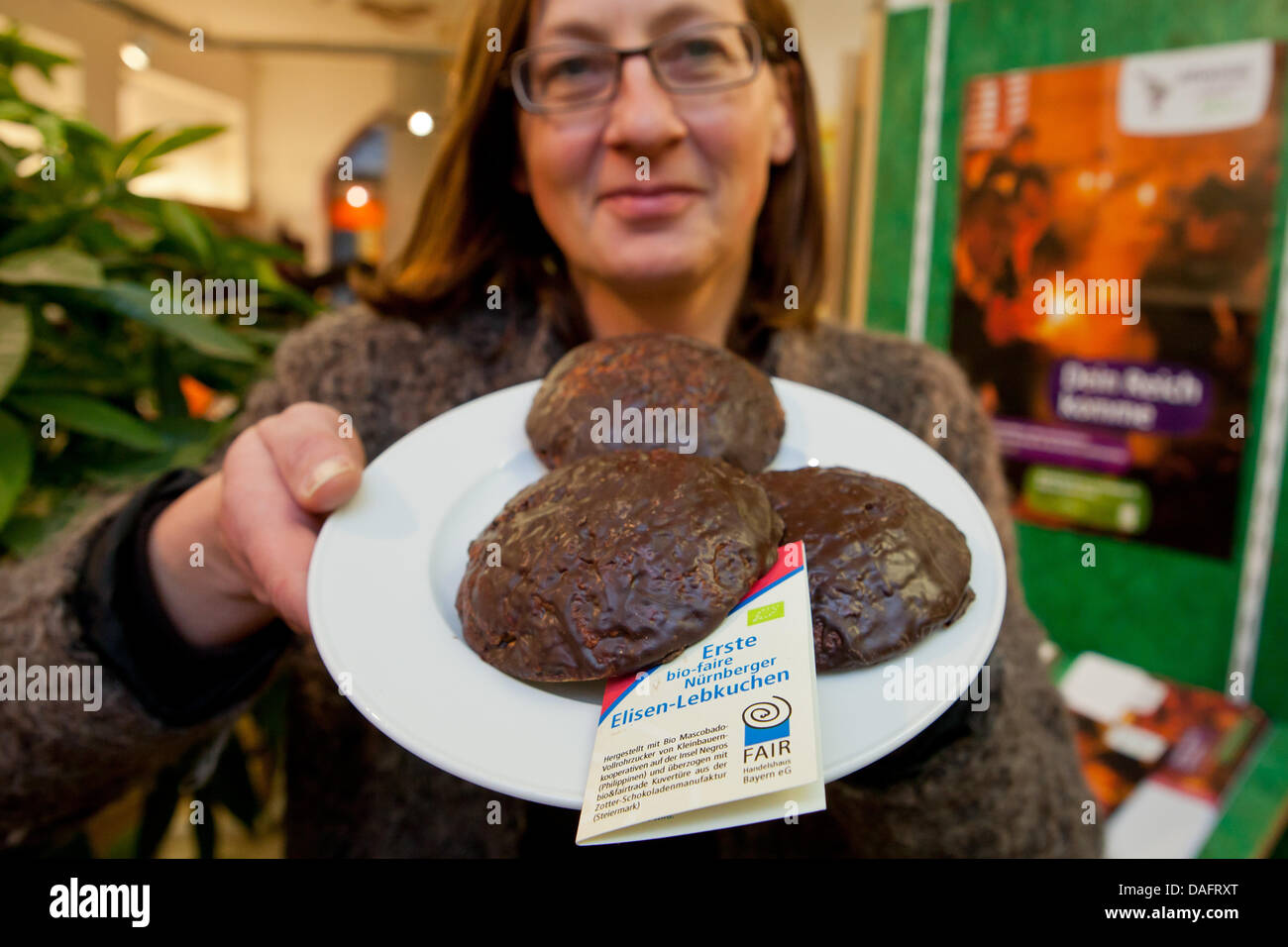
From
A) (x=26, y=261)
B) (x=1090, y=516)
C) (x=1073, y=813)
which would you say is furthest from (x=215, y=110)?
(x=1073, y=813)

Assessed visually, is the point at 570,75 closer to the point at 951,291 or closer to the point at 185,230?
the point at 185,230

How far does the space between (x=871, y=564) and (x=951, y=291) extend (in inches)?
73.4

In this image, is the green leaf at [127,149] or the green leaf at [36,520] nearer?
the green leaf at [36,520]

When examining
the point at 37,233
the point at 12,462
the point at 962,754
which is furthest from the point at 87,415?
the point at 962,754

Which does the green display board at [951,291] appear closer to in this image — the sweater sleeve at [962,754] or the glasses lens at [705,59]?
the sweater sleeve at [962,754]

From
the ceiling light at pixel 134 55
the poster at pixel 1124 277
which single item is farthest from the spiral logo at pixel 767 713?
the ceiling light at pixel 134 55

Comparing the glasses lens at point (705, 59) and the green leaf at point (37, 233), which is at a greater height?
the glasses lens at point (705, 59)

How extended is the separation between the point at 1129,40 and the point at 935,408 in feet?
4.41

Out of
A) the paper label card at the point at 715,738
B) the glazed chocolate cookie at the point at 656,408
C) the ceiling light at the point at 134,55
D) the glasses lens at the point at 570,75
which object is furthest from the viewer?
the ceiling light at the point at 134,55

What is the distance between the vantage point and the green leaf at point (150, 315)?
53.8 inches

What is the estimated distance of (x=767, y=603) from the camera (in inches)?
29.9

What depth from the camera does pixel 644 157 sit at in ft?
4.04

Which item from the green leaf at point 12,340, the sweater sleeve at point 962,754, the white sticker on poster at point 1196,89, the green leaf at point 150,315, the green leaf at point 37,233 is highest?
the white sticker on poster at point 1196,89

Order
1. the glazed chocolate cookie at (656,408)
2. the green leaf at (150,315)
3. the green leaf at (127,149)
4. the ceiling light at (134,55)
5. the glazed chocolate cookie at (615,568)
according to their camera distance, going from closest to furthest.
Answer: the glazed chocolate cookie at (615,568) → the glazed chocolate cookie at (656,408) → the green leaf at (150,315) → the green leaf at (127,149) → the ceiling light at (134,55)
